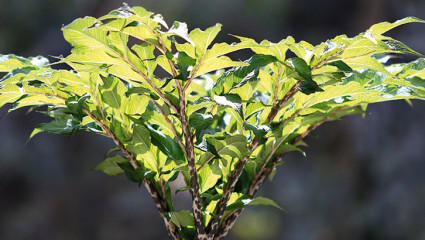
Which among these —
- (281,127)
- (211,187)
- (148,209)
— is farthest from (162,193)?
(148,209)

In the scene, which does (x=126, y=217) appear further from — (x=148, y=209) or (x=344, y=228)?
(x=344, y=228)

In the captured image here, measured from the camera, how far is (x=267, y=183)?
236 centimetres

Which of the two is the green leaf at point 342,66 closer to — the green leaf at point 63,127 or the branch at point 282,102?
the branch at point 282,102

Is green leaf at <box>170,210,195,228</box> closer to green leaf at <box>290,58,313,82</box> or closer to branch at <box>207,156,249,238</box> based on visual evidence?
branch at <box>207,156,249,238</box>

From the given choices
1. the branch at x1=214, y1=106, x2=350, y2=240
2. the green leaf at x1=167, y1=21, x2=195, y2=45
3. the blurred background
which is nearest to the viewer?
the green leaf at x1=167, y1=21, x2=195, y2=45

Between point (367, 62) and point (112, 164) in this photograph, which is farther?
point (112, 164)

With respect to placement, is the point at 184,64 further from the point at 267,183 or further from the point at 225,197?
the point at 267,183

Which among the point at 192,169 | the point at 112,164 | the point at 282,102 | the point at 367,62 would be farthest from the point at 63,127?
the point at 367,62

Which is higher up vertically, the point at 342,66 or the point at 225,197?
the point at 342,66

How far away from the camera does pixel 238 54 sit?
2.37 metres

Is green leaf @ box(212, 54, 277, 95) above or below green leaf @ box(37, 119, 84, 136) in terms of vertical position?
below

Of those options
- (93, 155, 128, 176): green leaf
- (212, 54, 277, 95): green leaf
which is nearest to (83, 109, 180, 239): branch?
(93, 155, 128, 176): green leaf

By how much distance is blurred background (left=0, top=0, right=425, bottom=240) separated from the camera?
226 cm

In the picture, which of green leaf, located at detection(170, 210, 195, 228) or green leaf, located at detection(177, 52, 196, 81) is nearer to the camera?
green leaf, located at detection(177, 52, 196, 81)
